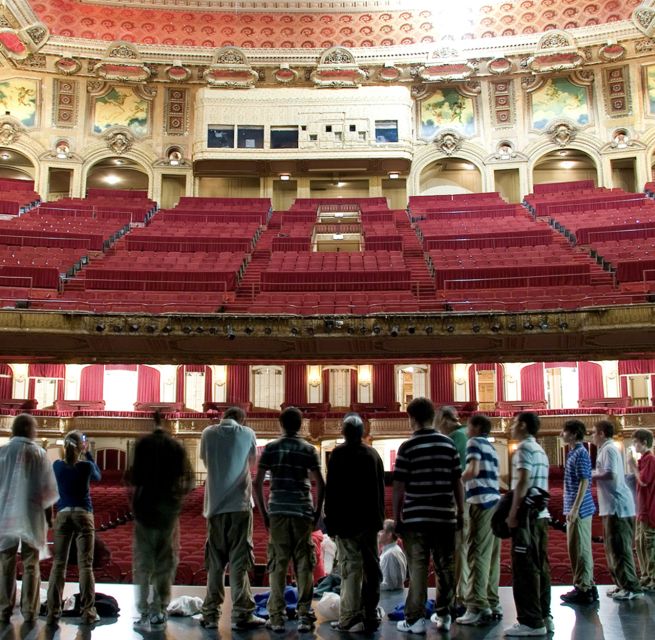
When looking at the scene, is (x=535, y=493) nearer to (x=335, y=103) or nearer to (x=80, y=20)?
(x=335, y=103)

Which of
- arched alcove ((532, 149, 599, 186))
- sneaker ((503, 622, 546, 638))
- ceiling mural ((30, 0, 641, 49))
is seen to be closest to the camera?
sneaker ((503, 622, 546, 638))

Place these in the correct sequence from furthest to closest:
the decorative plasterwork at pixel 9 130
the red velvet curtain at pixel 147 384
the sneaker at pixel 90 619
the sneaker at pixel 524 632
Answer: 1. the decorative plasterwork at pixel 9 130
2. the red velvet curtain at pixel 147 384
3. the sneaker at pixel 90 619
4. the sneaker at pixel 524 632

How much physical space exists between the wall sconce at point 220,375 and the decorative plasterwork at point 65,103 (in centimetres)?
1094

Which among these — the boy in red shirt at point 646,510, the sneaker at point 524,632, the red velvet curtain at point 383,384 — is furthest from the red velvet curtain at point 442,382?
the sneaker at point 524,632

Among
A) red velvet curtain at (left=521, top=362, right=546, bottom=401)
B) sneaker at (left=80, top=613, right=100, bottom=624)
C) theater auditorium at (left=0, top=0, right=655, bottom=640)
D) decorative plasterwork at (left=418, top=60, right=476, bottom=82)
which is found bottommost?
sneaker at (left=80, top=613, right=100, bottom=624)

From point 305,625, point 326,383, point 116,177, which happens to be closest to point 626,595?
point 305,625

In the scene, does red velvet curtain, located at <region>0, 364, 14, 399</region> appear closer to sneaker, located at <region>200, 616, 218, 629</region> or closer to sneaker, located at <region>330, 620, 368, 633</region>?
sneaker, located at <region>200, 616, 218, 629</region>

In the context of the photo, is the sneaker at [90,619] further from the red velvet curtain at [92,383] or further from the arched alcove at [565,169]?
the arched alcove at [565,169]

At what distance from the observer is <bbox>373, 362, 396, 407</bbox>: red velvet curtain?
58.3 ft

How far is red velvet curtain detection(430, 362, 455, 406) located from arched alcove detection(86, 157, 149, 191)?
515 inches

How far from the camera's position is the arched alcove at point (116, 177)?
2508 centimetres

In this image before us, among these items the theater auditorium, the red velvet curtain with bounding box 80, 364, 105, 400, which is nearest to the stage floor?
the theater auditorium

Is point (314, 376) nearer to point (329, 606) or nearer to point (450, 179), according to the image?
point (450, 179)

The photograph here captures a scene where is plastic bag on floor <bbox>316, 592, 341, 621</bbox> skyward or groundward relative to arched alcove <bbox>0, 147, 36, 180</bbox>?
groundward
